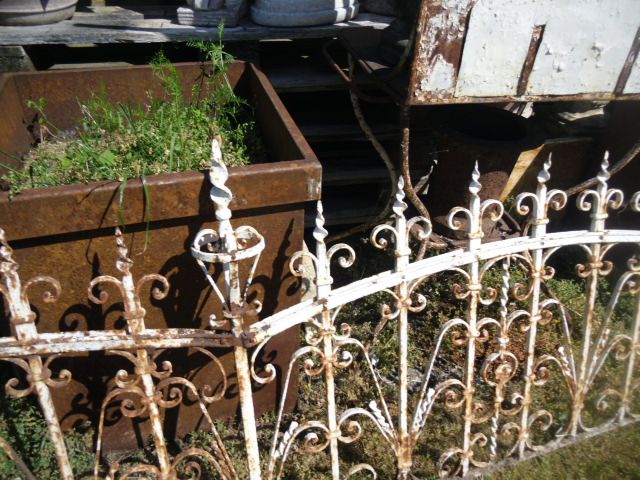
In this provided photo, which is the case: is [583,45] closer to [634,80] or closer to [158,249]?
[634,80]

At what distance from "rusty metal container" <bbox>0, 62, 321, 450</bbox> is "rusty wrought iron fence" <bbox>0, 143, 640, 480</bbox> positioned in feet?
0.28

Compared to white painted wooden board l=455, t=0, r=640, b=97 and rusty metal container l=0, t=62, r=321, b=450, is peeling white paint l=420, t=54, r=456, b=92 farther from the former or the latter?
rusty metal container l=0, t=62, r=321, b=450

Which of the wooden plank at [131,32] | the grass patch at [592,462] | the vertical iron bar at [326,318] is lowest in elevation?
the grass patch at [592,462]

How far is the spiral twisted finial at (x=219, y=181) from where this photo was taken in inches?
69.1

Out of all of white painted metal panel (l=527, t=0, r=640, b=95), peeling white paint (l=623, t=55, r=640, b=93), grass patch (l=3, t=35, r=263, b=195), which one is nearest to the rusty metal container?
grass patch (l=3, t=35, r=263, b=195)

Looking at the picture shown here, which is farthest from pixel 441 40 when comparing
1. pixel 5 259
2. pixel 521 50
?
pixel 5 259

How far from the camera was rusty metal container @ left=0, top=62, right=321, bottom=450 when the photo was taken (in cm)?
203

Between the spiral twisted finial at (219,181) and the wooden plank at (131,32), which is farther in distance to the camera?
the wooden plank at (131,32)

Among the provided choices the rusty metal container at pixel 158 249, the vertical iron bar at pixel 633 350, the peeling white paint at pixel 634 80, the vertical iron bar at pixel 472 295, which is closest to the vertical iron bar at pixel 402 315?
the vertical iron bar at pixel 472 295

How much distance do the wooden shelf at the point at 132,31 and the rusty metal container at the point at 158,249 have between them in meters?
0.84

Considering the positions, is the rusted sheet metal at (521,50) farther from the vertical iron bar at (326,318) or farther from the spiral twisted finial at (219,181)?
the spiral twisted finial at (219,181)

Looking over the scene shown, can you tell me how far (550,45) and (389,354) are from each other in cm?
174

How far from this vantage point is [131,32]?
355cm

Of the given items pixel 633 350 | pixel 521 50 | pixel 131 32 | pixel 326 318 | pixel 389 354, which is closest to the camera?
pixel 326 318
